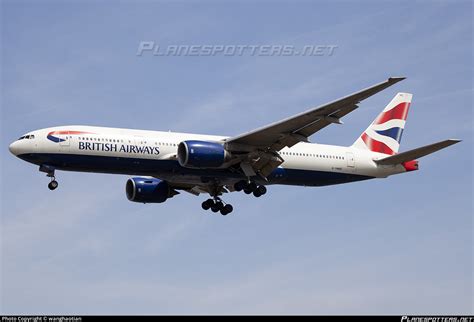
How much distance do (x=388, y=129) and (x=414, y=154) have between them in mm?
6552

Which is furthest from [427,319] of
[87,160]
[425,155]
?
[87,160]

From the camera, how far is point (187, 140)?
142 ft

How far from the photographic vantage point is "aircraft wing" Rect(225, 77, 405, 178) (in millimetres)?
39750

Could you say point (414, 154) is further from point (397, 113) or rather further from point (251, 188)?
point (251, 188)

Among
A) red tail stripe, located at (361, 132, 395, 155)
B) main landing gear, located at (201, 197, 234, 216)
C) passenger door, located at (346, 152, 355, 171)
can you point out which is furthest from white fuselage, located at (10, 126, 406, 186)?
red tail stripe, located at (361, 132, 395, 155)

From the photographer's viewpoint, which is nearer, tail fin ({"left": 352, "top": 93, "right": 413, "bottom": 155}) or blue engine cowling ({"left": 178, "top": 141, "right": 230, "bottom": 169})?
blue engine cowling ({"left": 178, "top": 141, "right": 230, "bottom": 169})

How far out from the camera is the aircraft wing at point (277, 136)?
3975 cm

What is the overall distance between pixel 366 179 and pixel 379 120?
16.4 ft

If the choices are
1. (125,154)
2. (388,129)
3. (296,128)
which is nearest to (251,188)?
(296,128)

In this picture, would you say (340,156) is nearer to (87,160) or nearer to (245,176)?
(245,176)

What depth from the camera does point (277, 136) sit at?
141 feet

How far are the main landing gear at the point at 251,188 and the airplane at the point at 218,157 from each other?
51 mm

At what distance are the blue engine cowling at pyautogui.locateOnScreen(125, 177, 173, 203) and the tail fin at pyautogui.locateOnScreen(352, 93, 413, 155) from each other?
10924mm

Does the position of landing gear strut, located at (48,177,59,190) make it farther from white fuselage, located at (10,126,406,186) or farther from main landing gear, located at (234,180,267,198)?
main landing gear, located at (234,180,267,198)
